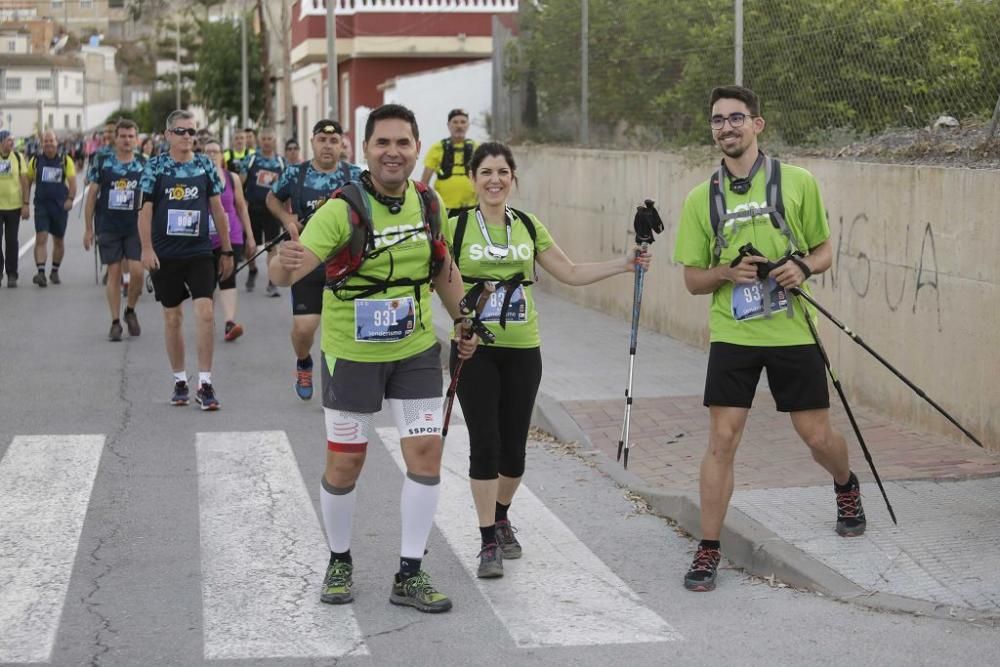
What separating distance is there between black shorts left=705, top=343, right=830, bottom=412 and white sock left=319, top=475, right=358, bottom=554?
1497 millimetres

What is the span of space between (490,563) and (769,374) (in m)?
1.37

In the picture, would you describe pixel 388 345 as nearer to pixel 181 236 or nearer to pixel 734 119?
pixel 734 119

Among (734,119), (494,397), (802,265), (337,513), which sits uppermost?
(734,119)

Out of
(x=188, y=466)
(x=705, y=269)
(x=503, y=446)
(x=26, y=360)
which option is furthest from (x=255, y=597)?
(x=26, y=360)

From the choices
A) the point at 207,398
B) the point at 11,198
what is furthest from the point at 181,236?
the point at 11,198

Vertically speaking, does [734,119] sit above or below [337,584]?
above

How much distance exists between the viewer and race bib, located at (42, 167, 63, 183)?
753 inches

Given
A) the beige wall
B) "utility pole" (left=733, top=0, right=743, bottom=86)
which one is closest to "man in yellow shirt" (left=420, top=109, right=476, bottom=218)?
"utility pole" (left=733, top=0, right=743, bottom=86)

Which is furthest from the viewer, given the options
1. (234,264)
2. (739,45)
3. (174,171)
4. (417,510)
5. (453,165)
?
(453,165)

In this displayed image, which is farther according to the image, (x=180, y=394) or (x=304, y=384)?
(x=304, y=384)

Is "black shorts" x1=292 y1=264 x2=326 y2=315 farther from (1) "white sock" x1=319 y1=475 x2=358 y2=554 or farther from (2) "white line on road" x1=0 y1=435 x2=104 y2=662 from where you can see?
(1) "white sock" x1=319 y1=475 x2=358 y2=554

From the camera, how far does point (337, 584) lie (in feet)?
20.2

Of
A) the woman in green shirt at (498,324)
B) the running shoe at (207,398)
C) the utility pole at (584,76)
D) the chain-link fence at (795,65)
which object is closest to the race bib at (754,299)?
the woman in green shirt at (498,324)

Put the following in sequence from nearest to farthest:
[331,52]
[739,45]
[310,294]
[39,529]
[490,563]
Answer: [490,563] → [39,529] → [310,294] → [739,45] → [331,52]
